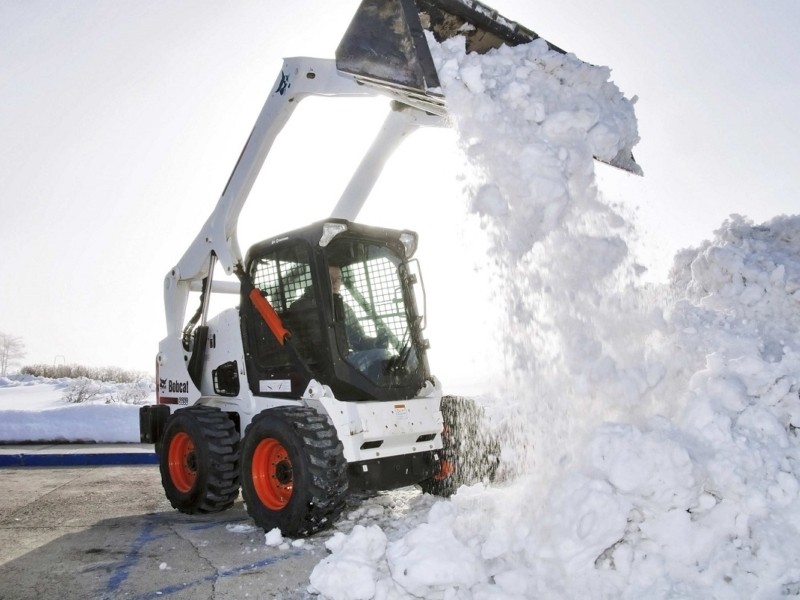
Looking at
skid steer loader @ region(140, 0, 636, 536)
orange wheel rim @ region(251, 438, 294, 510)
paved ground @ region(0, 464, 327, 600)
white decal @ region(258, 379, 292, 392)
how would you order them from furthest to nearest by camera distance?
white decal @ region(258, 379, 292, 392) → orange wheel rim @ region(251, 438, 294, 510) → skid steer loader @ region(140, 0, 636, 536) → paved ground @ region(0, 464, 327, 600)

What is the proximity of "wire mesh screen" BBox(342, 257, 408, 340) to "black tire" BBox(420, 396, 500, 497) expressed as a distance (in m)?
0.88

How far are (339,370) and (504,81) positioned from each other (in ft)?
8.14

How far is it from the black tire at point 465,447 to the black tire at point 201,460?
173 centimetres

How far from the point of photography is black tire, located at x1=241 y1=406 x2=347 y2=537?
165 inches

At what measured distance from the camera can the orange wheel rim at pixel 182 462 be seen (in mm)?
5629

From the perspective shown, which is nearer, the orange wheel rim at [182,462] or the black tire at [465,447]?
the black tire at [465,447]

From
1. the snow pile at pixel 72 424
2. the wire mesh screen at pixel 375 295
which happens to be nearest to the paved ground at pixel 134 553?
the wire mesh screen at pixel 375 295

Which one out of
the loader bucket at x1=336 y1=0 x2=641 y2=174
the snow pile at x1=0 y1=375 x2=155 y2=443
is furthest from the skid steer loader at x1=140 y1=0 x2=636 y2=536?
the snow pile at x1=0 y1=375 x2=155 y2=443

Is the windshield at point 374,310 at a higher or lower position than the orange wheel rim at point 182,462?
higher

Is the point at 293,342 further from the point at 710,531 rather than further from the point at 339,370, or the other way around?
the point at 710,531

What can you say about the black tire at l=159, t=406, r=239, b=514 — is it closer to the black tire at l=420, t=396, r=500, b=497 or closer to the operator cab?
the operator cab

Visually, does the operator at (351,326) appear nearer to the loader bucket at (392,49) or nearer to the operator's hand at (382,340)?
the operator's hand at (382,340)

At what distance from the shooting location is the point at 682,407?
3.48 metres

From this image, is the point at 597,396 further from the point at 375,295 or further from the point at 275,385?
the point at 275,385
